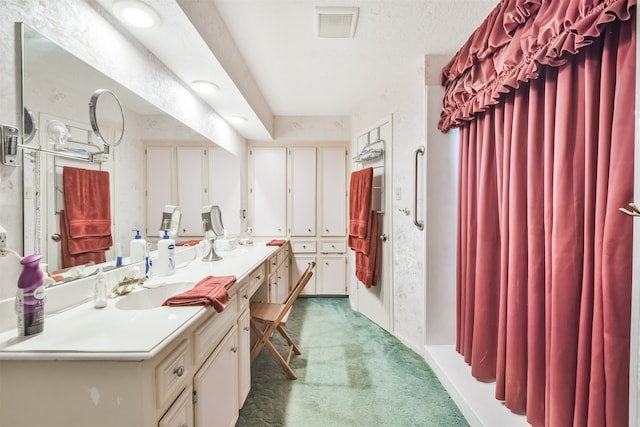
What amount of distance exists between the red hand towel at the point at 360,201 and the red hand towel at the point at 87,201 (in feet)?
6.63

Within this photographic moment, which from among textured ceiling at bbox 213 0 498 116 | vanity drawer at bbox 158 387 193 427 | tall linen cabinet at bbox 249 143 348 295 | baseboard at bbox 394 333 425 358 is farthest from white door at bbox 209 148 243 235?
baseboard at bbox 394 333 425 358

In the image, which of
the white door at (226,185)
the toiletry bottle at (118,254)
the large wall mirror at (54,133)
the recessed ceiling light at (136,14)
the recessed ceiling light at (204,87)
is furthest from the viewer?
the white door at (226,185)

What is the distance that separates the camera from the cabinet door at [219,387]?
3.28 ft

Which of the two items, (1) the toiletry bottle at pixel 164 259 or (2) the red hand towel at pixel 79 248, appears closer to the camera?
(2) the red hand towel at pixel 79 248

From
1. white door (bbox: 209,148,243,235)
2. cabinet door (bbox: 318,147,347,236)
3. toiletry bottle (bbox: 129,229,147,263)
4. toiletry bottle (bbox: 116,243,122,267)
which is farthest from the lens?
cabinet door (bbox: 318,147,347,236)

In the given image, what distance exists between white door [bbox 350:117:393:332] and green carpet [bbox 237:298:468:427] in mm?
215

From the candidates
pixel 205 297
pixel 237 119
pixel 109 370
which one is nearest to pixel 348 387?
pixel 205 297

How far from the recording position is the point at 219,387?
1.16 metres

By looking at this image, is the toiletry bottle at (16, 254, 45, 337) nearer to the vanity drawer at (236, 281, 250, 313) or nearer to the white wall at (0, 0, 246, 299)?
the white wall at (0, 0, 246, 299)

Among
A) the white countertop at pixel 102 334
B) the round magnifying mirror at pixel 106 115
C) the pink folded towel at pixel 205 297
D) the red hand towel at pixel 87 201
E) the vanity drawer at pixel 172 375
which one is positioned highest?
the round magnifying mirror at pixel 106 115

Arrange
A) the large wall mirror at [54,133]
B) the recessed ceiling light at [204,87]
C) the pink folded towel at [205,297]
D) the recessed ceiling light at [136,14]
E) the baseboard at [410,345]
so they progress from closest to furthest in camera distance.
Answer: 1. the large wall mirror at [54,133]
2. the pink folded towel at [205,297]
3. the recessed ceiling light at [136,14]
4. the recessed ceiling light at [204,87]
5. the baseboard at [410,345]

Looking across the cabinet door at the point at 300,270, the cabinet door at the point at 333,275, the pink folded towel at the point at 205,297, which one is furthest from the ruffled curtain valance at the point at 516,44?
the cabinet door at the point at 300,270

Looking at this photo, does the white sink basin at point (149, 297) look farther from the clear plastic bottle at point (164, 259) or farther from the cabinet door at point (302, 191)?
the cabinet door at point (302, 191)

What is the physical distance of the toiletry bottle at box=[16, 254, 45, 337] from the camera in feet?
2.51
